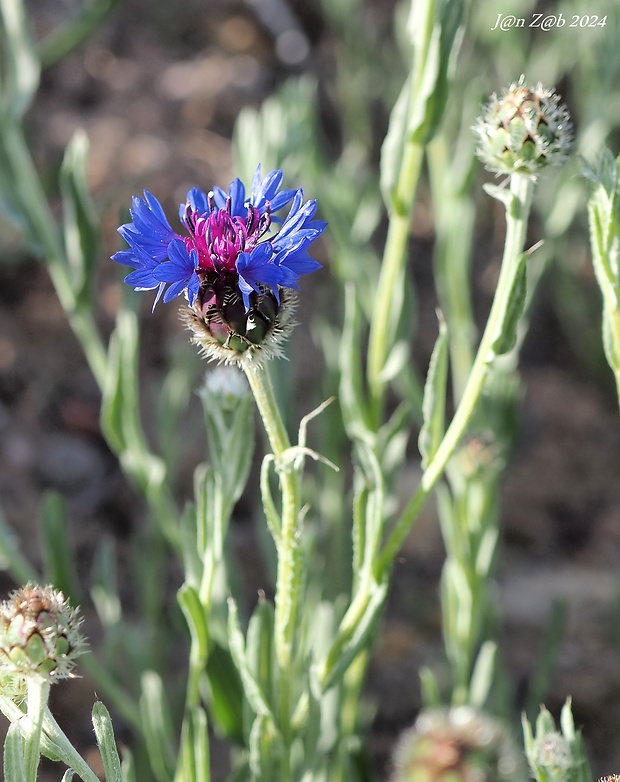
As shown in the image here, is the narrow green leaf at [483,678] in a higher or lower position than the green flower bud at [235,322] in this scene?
lower

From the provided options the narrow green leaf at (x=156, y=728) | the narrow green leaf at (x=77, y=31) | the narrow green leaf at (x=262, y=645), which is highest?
the narrow green leaf at (x=77, y=31)

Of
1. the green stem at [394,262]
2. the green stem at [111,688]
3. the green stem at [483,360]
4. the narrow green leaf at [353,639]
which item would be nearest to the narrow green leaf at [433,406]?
the green stem at [483,360]

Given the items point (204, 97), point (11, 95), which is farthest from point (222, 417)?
point (204, 97)

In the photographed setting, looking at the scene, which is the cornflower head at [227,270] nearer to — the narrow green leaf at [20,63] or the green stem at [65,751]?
the green stem at [65,751]

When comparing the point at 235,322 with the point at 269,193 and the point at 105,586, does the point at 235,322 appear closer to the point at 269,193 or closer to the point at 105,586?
the point at 269,193

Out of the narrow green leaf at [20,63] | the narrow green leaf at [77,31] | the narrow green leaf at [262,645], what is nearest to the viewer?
the narrow green leaf at [262,645]

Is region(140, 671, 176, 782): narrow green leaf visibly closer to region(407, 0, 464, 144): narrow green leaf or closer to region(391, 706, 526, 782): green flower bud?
region(391, 706, 526, 782): green flower bud
